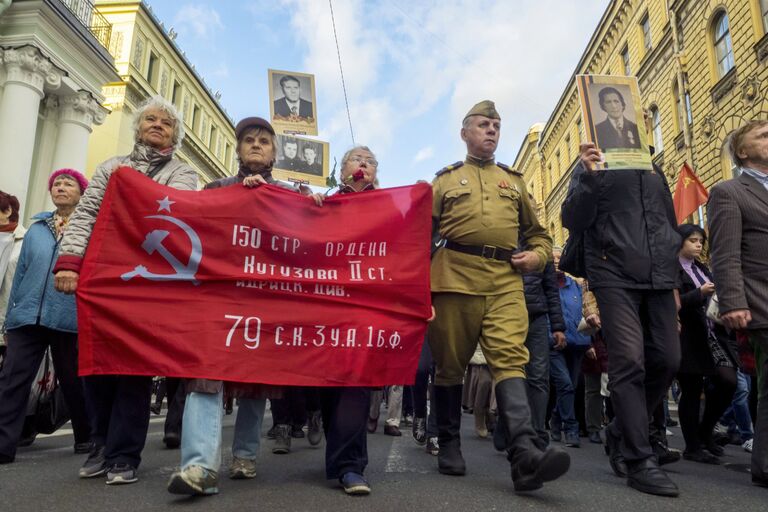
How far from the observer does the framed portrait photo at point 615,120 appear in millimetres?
3176

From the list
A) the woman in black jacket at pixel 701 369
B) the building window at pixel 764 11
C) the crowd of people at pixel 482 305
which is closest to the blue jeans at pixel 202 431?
the crowd of people at pixel 482 305

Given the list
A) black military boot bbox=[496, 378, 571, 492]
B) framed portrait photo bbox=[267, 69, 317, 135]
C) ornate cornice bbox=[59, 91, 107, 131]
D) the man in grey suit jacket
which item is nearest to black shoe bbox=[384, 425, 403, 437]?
black military boot bbox=[496, 378, 571, 492]

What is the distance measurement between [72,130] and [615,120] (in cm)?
1738

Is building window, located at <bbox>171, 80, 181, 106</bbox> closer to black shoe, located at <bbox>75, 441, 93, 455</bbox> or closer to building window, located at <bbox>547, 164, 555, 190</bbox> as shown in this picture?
building window, located at <bbox>547, 164, 555, 190</bbox>

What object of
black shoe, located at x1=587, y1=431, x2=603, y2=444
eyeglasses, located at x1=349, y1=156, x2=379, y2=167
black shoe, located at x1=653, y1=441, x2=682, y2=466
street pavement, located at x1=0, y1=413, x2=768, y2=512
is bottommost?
black shoe, located at x1=587, y1=431, x2=603, y2=444

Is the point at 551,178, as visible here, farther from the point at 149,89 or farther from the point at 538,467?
the point at 538,467

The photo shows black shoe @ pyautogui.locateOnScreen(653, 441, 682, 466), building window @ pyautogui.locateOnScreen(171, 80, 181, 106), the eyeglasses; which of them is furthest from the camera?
building window @ pyautogui.locateOnScreen(171, 80, 181, 106)

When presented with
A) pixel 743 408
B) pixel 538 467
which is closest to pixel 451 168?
pixel 538 467

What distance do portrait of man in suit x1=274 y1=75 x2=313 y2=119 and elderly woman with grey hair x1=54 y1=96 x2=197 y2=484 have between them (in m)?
3.15

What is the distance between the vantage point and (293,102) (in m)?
6.68

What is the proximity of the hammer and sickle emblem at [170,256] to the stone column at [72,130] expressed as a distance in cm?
1578

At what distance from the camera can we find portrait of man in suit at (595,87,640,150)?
3217 mm

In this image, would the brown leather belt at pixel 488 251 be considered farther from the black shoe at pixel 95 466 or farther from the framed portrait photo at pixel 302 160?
the framed portrait photo at pixel 302 160

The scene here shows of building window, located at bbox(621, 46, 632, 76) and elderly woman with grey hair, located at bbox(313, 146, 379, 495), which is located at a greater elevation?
building window, located at bbox(621, 46, 632, 76)
